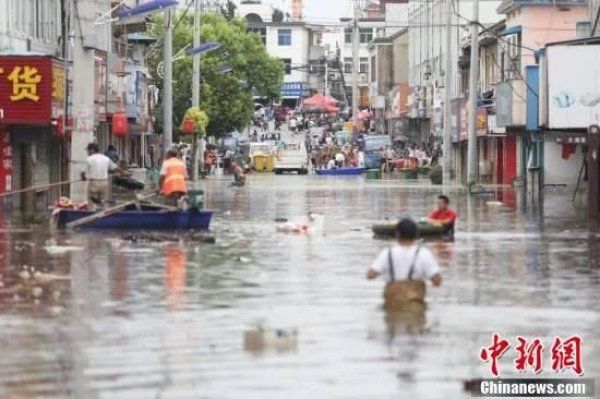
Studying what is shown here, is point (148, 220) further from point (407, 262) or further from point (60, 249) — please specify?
point (407, 262)

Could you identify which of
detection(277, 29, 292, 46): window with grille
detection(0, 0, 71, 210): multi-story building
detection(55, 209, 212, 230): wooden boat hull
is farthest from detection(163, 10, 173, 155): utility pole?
detection(277, 29, 292, 46): window with grille

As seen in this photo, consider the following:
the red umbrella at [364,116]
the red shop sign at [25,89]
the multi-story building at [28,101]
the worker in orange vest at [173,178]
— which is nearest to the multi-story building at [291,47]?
the red umbrella at [364,116]

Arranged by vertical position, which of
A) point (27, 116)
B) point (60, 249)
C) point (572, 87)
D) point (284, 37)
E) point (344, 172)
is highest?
point (284, 37)

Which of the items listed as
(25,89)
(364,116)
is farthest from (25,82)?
(364,116)

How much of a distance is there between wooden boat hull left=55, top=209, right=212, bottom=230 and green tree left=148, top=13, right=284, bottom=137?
60928 mm

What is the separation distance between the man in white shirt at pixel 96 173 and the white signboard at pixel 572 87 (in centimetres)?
1438

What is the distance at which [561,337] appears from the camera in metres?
16.4

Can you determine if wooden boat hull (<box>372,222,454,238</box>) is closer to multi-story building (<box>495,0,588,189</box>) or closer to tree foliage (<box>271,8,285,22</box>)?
multi-story building (<box>495,0,588,189</box>)

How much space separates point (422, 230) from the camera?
103 ft

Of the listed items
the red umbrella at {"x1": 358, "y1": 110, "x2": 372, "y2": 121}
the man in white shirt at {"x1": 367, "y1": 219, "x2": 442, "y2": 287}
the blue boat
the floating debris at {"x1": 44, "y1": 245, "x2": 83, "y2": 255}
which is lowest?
the floating debris at {"x1": 44, "y1": 245, "x2": 83, "y2": 255}

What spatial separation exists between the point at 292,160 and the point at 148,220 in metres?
67.0

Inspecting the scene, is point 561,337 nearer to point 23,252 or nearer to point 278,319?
point 278,319

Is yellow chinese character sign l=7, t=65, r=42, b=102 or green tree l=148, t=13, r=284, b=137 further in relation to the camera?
green tree l=148, t=13, r=284, b=137

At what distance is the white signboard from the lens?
4597cm
